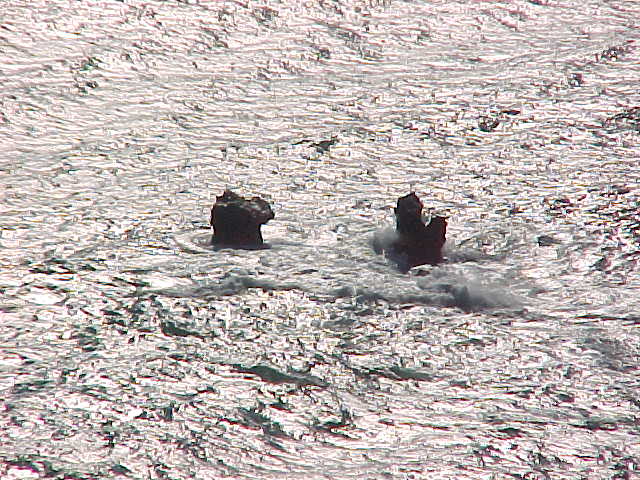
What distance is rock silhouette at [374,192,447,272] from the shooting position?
2.99m

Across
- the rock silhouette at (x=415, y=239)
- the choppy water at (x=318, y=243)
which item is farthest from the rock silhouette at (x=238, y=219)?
the rock silhouette at (x=415, y=239)

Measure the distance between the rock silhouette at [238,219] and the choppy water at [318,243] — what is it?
0.21 feet

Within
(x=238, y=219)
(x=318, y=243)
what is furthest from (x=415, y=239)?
(x=238, y=219)

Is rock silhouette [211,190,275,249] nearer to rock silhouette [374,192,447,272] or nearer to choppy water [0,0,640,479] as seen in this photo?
choppy water [0,0,640,479]

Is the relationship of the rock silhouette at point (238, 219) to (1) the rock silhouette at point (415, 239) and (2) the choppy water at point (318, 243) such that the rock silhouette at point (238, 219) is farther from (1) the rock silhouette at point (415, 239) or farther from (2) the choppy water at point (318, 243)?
(1) the rock silhouette at point (415, 239)

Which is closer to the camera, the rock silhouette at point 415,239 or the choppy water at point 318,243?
the choppy water at point 318,243

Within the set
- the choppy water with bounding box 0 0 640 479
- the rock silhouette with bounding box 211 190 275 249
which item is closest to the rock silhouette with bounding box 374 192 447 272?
the choppy water with bounding box 0 0 640 479

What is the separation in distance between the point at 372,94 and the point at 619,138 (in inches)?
37.1

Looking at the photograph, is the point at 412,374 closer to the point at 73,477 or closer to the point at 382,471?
the point at 382,471

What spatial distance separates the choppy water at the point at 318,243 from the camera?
221 centimetres

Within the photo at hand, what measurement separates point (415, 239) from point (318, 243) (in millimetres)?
283

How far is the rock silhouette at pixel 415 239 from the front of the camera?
2986 mm

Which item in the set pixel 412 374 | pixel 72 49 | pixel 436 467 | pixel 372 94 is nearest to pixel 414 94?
pixel 372 94

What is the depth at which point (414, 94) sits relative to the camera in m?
4.08
